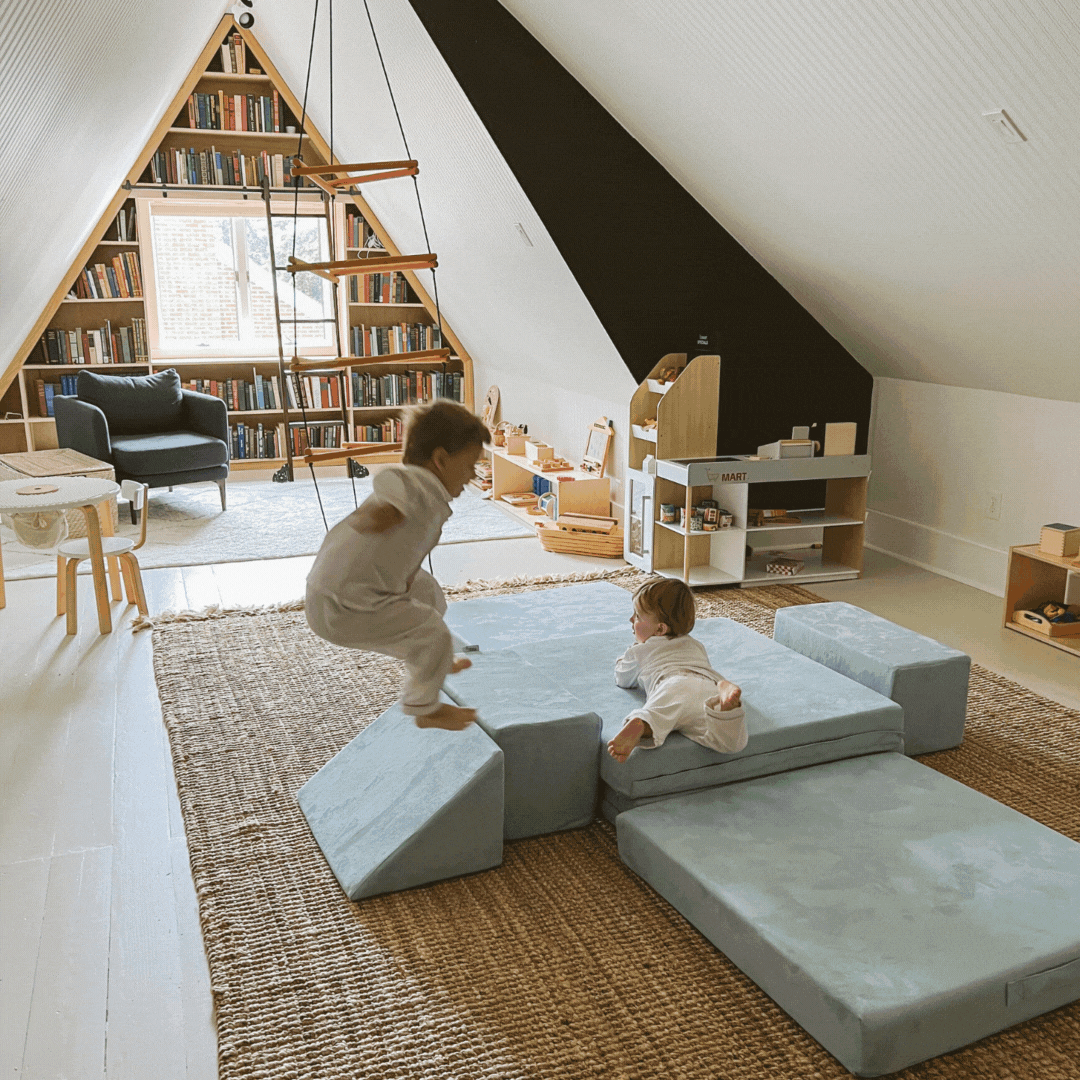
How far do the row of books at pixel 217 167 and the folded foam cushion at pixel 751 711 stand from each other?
537cm

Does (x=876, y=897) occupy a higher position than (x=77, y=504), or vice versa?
(x=77, y=504)

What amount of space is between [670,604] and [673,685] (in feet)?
0.81

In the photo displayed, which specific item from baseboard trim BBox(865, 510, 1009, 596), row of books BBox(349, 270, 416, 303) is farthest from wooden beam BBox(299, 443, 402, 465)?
row of books BBox(349, 270, 416, 303)

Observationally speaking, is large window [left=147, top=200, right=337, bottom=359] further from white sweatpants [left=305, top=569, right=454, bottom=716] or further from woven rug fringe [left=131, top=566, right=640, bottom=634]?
white sweatpants [left=305, top=569, right=454, bottom=716]

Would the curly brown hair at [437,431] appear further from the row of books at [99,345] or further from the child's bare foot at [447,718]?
the row of books at [99,345]

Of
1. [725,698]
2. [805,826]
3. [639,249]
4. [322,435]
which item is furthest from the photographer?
[322,435]

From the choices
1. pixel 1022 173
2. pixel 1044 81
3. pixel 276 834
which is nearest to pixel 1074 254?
pixel 1022 173

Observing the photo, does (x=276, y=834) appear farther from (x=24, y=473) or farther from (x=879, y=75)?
(x=24, y=473)

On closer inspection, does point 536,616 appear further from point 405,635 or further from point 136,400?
point 136,400

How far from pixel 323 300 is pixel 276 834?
597 centimetres

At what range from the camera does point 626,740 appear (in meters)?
2.64

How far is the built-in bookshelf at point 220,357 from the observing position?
7258 mm

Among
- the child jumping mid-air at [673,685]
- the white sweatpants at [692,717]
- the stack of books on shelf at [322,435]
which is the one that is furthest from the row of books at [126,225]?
the white sweatpants at [692,717]

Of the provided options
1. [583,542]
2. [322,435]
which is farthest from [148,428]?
[583,542]
